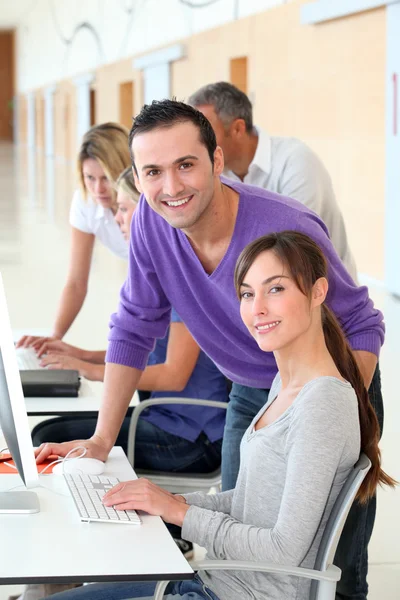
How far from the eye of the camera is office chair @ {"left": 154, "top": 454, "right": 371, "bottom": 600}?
178 cm

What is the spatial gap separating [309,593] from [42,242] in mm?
11091

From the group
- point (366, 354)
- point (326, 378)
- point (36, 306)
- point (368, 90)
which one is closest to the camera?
point (326, 378)

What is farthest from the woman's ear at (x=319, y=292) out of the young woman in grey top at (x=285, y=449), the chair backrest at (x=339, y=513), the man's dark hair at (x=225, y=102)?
the man's dark hair at (x=225, y=102)

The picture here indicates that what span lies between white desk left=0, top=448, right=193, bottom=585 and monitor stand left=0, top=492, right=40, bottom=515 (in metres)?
0.02

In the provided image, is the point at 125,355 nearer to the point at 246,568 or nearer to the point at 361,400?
→ the point at 361,400

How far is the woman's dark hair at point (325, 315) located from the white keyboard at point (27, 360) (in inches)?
53.1

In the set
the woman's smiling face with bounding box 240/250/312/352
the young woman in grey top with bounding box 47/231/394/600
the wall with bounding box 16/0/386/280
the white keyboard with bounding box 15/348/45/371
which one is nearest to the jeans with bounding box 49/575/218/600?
the young woman in grey top with bounding box 47/231/394/600

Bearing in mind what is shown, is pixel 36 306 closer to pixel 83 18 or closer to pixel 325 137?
pixel 325 137

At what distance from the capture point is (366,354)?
2355mm

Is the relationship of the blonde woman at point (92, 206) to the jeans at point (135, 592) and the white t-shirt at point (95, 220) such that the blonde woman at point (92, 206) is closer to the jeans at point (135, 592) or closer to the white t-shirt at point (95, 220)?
the white t-shirt at point (95, 220)

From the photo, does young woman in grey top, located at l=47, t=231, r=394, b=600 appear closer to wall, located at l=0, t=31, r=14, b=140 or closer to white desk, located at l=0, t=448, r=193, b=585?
white desk, located at l=0, t=448, r=193, b=585

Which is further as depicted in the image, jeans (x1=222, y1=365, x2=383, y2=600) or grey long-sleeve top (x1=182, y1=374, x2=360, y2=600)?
jeans (x1=222, y1=365, x2=383, y2=600)

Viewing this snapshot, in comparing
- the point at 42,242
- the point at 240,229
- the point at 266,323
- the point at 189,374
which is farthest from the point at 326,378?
the point at 42,242

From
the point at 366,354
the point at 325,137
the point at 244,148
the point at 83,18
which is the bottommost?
the point at 366,354
